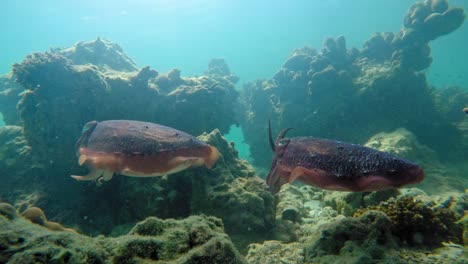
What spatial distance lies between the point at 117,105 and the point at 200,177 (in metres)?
6.43

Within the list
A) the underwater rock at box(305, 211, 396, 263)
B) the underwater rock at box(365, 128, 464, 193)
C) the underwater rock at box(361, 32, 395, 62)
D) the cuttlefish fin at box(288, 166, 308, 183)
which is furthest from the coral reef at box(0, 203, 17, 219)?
the underwater rock at box(361, 32, 395, 62)

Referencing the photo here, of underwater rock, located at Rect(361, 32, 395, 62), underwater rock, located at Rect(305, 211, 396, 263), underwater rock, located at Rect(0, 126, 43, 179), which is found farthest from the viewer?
underwater rock, located at Rect(361, 32, 395, 62)

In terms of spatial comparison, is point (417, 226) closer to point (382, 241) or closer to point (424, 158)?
point (382, 241)

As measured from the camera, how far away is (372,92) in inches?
581

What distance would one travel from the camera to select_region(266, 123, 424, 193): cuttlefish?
244 cm

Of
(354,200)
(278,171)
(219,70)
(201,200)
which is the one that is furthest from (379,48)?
(278,171)

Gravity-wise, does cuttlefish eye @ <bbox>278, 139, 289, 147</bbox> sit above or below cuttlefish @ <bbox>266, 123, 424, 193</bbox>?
above

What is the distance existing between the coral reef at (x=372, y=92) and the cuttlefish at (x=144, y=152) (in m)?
13.5

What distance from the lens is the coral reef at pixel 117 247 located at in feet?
5.60

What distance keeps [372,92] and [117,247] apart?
15.9 meters

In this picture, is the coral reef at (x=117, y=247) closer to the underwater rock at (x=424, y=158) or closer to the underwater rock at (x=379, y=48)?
the underwater rock at (x=424, y=158)

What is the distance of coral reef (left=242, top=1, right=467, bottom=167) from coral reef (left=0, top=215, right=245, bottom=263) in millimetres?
14367

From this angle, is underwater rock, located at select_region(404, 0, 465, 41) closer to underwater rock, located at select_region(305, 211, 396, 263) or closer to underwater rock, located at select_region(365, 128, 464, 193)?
underwater rock, located at select_region(365, 128, 464, 193)

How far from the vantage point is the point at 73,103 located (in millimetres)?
8766
